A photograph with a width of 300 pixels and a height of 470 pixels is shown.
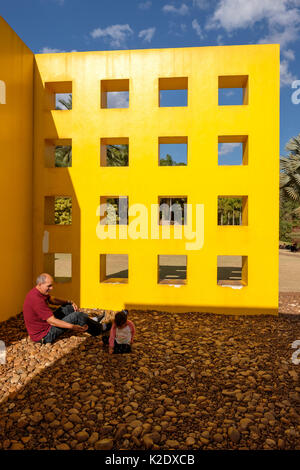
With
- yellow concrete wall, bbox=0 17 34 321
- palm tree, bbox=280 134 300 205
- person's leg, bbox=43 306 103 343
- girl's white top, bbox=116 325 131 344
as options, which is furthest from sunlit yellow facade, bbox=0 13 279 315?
palm tree, bbox=280 134 300 205

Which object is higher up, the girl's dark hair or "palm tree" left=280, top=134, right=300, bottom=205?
"palm tree" left=280, top=134, right=300, bottom=205

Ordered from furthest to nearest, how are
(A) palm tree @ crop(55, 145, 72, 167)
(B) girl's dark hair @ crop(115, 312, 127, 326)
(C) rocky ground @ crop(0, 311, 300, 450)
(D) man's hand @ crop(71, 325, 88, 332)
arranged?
1. (A) palm tree @ crop(55, 145, 72, 167)
2. (D) man's hand @ crop(71, 325, 88, 332)
3. (B) girl's dark hair @ crop(115, 312, 127, 326)
4. (C) rocky ground @ crop(0, 311, 300, 450)

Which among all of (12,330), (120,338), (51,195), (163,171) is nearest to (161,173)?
(163,171)

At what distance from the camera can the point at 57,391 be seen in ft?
14.2

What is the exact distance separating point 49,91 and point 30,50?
47.6 inches

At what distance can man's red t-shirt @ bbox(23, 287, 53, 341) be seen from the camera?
568cm

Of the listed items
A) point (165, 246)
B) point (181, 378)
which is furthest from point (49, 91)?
point (181, 378)

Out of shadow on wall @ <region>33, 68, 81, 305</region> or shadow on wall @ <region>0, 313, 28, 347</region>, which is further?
shadow on wall @ <region>33, 68, 81, 305</region>

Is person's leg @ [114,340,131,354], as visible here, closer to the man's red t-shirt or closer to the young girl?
the young girl

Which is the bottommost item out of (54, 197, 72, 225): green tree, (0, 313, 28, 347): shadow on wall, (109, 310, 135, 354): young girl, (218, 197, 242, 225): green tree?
(0, 313, 28, 347): shadow on wall

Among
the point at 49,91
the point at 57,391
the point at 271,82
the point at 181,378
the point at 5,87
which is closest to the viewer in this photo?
the point at 57,391

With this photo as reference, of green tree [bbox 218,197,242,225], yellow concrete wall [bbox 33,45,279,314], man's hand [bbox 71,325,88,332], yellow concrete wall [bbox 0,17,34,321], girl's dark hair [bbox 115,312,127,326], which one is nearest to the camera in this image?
girl's dark hair [bbox 115,312,127,326]

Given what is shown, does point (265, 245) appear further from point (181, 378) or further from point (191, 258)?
point (181, 378)

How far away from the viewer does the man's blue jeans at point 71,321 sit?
596 centimetres
